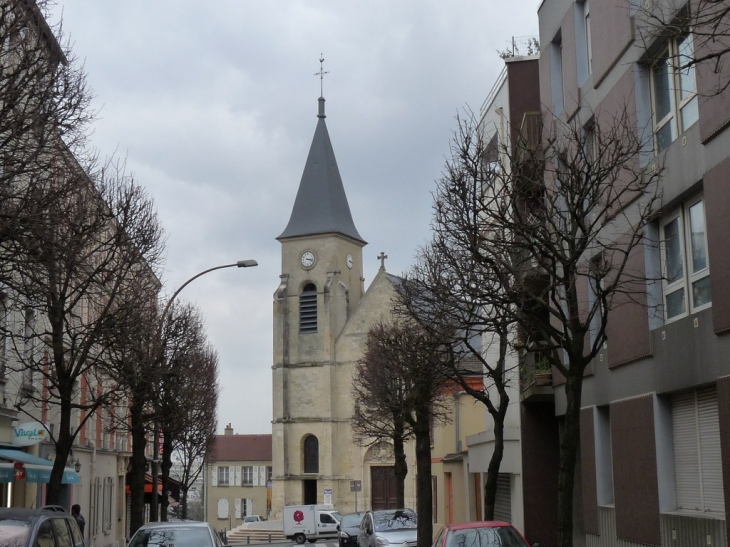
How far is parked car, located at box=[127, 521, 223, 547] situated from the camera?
15.2 metres

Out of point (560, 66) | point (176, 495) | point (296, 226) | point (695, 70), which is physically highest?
point (296, 226)

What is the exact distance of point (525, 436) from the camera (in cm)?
2564

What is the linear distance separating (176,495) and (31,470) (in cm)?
3527

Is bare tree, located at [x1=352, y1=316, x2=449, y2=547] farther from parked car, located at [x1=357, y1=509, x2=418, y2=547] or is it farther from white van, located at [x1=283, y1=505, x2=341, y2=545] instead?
white van, located at [x1=283, y1=505, x2=341, y2=545]

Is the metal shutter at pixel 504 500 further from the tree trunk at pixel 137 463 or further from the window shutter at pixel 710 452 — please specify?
the window shutter at pixel 710 452

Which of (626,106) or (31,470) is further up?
(626,106)

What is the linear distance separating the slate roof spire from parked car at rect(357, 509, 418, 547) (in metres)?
48.1

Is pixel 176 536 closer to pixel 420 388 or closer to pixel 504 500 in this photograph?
pixel 420 388

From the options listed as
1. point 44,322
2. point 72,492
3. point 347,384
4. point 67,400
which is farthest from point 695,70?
point 347,384

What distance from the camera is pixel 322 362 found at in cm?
7012

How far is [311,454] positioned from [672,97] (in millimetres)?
57475

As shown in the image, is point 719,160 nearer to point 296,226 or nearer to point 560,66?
point 560,66

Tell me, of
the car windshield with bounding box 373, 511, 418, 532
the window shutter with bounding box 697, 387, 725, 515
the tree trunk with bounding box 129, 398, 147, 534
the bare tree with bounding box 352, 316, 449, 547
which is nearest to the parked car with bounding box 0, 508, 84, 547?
the window shutter with bounding box 697, 387, 725, 515

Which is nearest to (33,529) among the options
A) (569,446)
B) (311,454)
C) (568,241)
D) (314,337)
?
(569,446)
